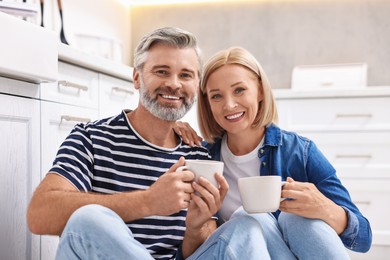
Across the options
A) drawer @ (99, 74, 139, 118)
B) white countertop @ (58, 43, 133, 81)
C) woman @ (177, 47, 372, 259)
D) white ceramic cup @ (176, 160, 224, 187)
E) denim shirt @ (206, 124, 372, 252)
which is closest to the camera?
white ceramic cup @ (176, 160, 224, 187)

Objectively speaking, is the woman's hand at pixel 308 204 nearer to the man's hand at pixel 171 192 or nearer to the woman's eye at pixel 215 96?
the man's hand at pixel 171 192

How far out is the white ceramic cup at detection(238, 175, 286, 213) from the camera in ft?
3.63

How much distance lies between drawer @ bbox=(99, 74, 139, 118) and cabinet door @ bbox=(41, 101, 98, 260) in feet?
0.83

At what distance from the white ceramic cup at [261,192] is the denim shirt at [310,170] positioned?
260 millimetres

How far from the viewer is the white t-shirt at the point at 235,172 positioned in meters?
1.42

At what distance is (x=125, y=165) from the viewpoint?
1335 mm

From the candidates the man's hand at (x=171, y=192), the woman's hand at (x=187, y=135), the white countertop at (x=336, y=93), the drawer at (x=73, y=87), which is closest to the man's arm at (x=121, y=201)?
the man's hand at (x=171, y=192)

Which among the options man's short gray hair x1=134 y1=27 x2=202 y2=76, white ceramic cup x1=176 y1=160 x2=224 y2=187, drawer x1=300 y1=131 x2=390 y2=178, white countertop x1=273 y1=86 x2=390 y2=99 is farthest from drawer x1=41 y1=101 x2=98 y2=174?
drawer x1=300 y1=131 x2=390 y2=178

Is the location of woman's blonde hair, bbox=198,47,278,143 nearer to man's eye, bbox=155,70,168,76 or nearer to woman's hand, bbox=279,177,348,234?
man's eye, bbox=155,70,168,76

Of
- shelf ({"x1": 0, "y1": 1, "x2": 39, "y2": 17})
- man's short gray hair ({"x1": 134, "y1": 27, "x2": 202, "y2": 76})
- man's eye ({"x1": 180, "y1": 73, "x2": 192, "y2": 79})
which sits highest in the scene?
shelf ({"x1": 0, "y1": 1, "x2": 39, "y2": 17})

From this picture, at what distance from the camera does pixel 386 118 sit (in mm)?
2584

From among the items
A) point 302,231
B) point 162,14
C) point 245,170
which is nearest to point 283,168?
point 245,170

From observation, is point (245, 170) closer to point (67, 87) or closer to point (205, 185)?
point (205, 185)

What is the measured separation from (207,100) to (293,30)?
191 cm
